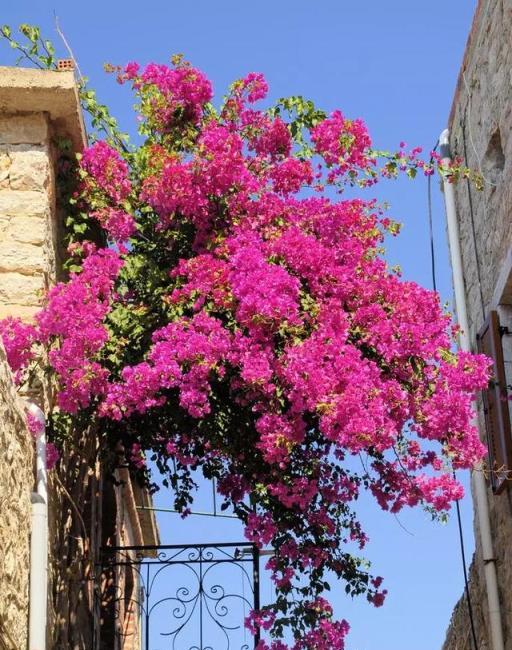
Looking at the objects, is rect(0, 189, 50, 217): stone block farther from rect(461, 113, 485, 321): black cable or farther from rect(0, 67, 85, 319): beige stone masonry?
rect(461, 113, 485, 321): black cable

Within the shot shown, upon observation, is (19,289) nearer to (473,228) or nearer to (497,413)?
(497,413)

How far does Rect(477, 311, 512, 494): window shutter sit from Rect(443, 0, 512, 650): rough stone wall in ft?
0.42

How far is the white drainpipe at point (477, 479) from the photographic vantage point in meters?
8.63

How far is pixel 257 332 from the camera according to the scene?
654 cm

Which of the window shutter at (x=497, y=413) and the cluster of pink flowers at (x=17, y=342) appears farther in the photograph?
the window shutter at (x=497, y=413)

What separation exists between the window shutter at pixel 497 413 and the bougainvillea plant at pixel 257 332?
4.68 feet

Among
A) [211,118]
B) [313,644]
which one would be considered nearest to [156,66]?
[211,118]

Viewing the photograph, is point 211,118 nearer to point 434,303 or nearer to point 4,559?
point 434,303

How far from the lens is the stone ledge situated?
7.14 m

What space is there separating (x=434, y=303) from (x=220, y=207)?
4.23 feet

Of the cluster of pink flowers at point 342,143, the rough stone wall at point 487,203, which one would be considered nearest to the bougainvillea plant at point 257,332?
the cluster of pink flowers at point 342,143

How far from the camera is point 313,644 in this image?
6.77m

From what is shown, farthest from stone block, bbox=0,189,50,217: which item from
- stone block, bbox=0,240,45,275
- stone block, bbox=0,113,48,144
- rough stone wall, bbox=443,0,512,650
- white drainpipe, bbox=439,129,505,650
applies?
rough stone wall, bbox=443,0,512,650

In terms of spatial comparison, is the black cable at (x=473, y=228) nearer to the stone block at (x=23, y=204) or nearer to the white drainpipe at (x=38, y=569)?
the stone block at (x=23, y=204)
